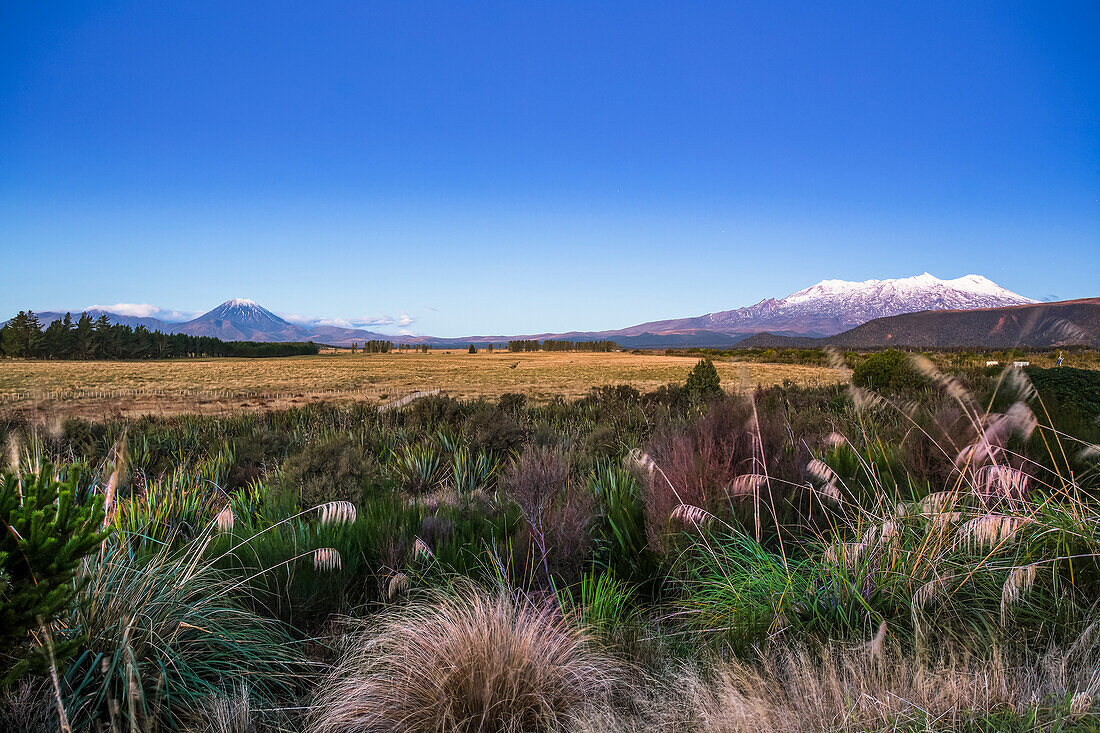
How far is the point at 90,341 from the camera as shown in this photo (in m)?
58.4

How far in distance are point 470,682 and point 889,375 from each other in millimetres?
15985

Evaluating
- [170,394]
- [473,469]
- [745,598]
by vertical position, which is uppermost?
[745,598]

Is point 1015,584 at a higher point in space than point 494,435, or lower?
higher

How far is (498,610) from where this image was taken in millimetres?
2420

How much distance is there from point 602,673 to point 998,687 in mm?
1462

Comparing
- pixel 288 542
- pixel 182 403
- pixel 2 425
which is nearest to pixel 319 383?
pixel 182 403

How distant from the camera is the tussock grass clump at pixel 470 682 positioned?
2.19 meters

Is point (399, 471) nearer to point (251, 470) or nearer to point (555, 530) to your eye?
point (251, 470)

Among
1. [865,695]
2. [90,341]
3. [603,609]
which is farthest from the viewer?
[90,341]

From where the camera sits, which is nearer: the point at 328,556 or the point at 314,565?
the point at 328,556

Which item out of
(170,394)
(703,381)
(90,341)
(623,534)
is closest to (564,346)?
(90,341)

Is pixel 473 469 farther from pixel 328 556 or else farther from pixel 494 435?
pixel 328 556

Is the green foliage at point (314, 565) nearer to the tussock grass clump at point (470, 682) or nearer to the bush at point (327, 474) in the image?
the tussock grass clump at point (470, 682)

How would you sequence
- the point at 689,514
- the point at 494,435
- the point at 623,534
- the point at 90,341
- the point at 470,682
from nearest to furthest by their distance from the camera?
1. the point at 470,682
2. the point at 689,514
3. the point at 623,534
4. the point at 494,435
5. the point at 90,341
